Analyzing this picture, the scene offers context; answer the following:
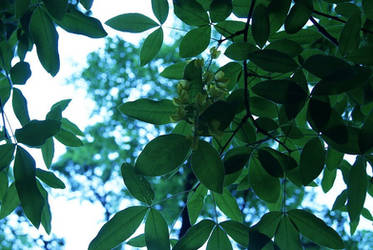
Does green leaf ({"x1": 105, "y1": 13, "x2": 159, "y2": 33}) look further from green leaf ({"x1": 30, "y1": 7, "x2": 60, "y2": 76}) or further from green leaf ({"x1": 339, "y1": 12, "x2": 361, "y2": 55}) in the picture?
green leaf ({"x1": 339, "y1": 12, "x2": 361, "y2": 55})

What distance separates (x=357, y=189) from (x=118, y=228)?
13.4 inches

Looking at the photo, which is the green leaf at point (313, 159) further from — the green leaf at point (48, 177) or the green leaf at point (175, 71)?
the green leaf at point (48, 177)

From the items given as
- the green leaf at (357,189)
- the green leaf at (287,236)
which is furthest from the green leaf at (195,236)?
the green leaf at (357,189)

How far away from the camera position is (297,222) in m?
0.65

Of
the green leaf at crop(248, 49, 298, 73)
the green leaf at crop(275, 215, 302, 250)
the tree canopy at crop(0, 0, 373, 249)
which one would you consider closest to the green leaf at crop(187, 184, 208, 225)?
the tree canopy at crop(0, 0, 373, 249)

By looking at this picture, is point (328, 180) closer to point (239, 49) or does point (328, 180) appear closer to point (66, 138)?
point (239, 49)

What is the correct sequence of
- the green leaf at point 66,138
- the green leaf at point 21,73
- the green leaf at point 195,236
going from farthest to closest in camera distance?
the green leaf at point 66,138 < the green leaf at point 21,73 < the green leaf at point 195,236

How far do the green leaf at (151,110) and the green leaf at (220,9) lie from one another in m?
0.17

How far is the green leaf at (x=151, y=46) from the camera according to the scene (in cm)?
74

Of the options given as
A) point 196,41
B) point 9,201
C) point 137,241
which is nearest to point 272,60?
point 196,41

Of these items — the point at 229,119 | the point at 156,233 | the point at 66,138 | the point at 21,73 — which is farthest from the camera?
the point at 66,138

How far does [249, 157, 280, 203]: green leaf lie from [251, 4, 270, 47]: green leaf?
0.62ft

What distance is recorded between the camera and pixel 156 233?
62 cm

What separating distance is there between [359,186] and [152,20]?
1.44 ft
